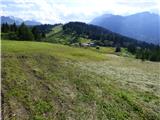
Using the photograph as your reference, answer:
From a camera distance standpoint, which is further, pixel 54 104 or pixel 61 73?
pixel 61 73

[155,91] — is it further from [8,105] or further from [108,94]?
[8,105]

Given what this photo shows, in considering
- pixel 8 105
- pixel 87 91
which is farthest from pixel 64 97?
pixel 8 105

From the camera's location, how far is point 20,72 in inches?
1222

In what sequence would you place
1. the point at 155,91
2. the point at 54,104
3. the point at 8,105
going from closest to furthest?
the point at 8,105, the point at 54,104, the point at 155,91

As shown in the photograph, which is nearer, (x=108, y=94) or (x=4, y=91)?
(x=4, y=91)

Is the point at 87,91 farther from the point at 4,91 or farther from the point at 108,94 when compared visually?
the point at 4,91

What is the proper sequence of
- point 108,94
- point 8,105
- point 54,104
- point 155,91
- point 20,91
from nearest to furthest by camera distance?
point 8,105, point 54,104, point 20,91, point 108,94, point 155,91

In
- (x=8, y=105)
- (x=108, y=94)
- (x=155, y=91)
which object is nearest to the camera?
(x=8, y=105)

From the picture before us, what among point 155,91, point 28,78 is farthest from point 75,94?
point 155,91

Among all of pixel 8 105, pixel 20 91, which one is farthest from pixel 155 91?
pixel 8 105

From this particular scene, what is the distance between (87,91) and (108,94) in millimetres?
2115

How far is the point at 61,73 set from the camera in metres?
34.3

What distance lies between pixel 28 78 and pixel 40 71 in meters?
4.65

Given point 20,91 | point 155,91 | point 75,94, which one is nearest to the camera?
point 20,91
